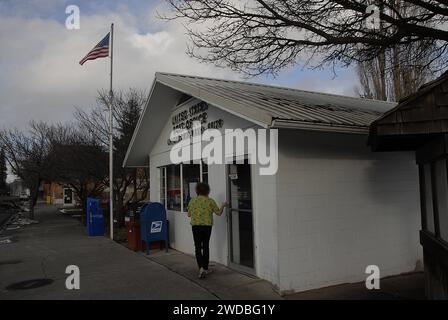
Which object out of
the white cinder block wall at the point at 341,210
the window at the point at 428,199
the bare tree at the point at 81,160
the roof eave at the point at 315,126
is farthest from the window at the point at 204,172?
the bare tree at the point at 81,160

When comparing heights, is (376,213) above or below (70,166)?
below

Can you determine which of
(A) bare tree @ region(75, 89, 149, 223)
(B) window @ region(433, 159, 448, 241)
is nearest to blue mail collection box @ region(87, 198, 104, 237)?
(A) bare tree @ region(75, 89, 149, 223)

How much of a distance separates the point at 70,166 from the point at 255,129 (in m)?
14.6

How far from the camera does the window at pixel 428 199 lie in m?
5.66

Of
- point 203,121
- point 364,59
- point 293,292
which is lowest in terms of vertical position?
point 293,292

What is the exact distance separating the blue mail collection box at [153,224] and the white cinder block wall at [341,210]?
443 centimetres

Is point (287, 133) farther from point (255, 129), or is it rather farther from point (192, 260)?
point (192, 260)

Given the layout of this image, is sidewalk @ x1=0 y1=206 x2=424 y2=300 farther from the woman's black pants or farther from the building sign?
the building sign

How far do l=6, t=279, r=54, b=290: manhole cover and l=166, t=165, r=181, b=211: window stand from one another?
3826 mm

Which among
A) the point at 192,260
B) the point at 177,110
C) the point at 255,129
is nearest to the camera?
the point at 255,129

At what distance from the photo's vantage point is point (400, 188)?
809cm

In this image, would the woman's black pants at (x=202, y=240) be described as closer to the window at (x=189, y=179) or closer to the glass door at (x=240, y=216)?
the glass door at (x=240, y=216)

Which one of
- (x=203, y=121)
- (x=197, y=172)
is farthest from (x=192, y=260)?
(x=203, y=121)

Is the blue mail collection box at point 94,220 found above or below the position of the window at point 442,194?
below
